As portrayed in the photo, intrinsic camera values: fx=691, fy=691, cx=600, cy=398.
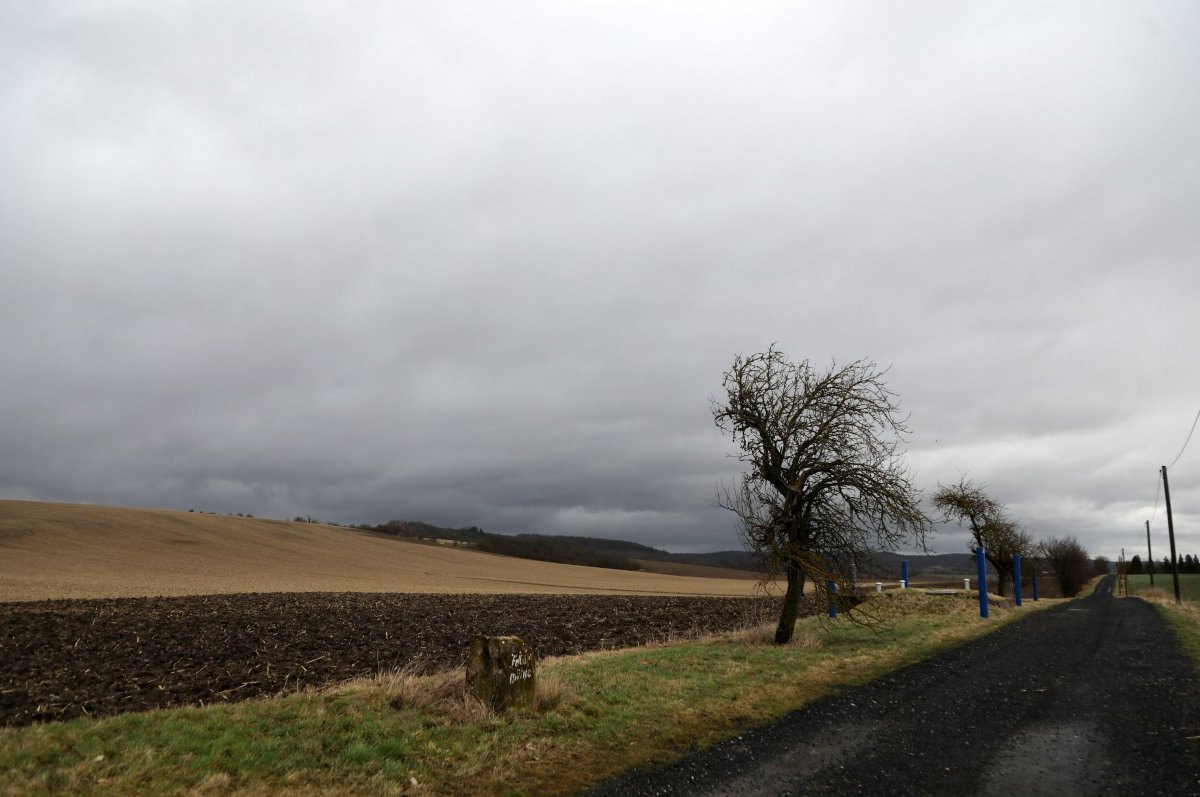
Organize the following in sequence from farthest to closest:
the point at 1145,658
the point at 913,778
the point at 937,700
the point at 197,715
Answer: the point at 1145,658 < the point at 937,700 < the point at 197,715 < the point at 913,778

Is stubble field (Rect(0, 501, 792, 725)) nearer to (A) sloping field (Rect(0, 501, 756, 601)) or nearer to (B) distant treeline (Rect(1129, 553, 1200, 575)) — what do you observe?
(A) sloping field (Rect(0, 501, 756, 601))

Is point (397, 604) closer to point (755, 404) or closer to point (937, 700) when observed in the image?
point (755, 404)

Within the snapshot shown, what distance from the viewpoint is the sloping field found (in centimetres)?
3869

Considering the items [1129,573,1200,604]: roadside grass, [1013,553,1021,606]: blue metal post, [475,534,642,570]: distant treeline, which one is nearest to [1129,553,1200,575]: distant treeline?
[1129,573,1200,604]: roadside grass

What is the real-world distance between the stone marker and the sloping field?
2942 centimetres

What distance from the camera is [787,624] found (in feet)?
54.4

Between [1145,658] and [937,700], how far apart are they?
777cm

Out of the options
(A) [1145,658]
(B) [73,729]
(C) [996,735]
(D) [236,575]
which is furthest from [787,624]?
(D) [236,575]

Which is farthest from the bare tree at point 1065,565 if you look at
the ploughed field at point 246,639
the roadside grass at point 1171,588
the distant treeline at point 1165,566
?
the distant treeline at point 1165,566

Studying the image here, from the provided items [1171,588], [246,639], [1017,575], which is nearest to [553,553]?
[1171,588]

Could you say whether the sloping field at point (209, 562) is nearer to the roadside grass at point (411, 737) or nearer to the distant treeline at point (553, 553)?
the distant treeline at point (553, 553)

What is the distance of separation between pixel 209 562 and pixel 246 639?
41.9 meters

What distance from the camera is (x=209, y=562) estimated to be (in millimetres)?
54562

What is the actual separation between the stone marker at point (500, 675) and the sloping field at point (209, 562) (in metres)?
29.4
